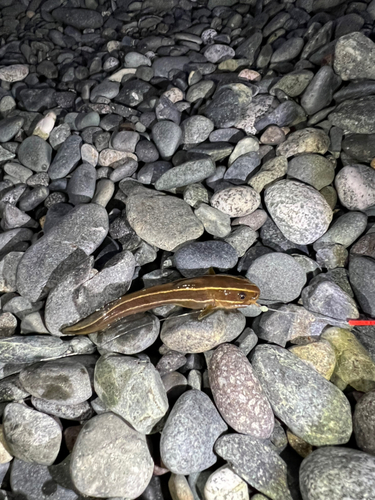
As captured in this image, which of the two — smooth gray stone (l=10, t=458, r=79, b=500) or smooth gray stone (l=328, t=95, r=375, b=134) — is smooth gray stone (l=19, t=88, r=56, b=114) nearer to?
smooth gray stone (l=328, t=95, r=375, b=134)

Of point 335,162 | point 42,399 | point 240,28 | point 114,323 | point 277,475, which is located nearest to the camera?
point 277,475

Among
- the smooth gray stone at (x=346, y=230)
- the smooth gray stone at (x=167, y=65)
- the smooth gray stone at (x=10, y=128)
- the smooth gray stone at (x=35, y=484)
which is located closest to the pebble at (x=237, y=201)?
the smooth gray stone at (x=346, y=230)

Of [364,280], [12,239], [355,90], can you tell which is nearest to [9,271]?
[12,239]

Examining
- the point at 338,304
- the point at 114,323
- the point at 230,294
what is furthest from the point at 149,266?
the point at 338,304

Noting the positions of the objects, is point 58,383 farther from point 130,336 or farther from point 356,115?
point 356,115

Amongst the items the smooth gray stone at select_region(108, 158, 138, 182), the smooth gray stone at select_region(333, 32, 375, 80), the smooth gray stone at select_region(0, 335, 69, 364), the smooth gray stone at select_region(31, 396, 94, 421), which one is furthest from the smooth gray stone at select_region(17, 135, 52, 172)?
the smooth gray stone at select_region(333, 32, 375, 80)

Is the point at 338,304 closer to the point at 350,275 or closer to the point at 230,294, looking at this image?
the point at 350,275
